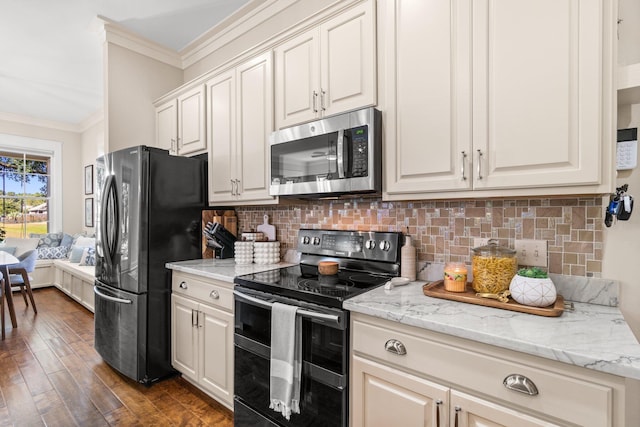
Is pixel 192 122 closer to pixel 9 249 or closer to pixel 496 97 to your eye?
pixel 496 97

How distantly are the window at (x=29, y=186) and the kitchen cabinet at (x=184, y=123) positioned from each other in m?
4.42

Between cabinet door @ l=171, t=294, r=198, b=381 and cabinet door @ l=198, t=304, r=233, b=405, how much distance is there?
0.26 ft

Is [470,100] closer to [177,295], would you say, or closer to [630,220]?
[630,220]

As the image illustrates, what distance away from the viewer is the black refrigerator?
229 cm

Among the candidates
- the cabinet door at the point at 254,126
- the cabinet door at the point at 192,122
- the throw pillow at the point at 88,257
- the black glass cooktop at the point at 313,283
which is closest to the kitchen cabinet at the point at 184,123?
the cabinet door at the point at 192,122

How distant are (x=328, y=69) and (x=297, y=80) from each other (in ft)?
0.81

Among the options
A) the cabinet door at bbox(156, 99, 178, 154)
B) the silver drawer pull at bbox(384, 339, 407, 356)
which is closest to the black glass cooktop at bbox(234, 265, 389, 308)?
the silver drawer pull at bbox(384, 339, 407, 356)

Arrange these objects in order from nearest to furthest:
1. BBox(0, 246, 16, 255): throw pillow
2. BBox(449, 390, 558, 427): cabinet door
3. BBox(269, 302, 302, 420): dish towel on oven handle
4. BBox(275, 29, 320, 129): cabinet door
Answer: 1. BBox(449, 390, 558, 427): cabinet door
2. BBox(269, 302, 302, 420): dish towel on oven handle
3. BBox(275, 29, 320, 129): cabinet door
4. BBox(0, 246, 16, 255): throw pillow

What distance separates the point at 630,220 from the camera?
1.27 m

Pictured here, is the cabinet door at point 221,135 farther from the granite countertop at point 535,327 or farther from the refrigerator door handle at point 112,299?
the granite countertop at point 535,327

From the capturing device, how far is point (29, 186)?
5.90 m

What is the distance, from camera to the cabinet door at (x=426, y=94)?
54.5 inches

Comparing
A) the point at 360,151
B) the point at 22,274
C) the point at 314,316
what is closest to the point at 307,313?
the point at 314,316

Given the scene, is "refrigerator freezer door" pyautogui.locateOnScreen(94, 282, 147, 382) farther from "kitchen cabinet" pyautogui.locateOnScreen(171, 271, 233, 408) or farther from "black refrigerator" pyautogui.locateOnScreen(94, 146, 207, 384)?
"kitchen cabinet" pyautogui.locateOnScreen(171, 271, 233, 408)
